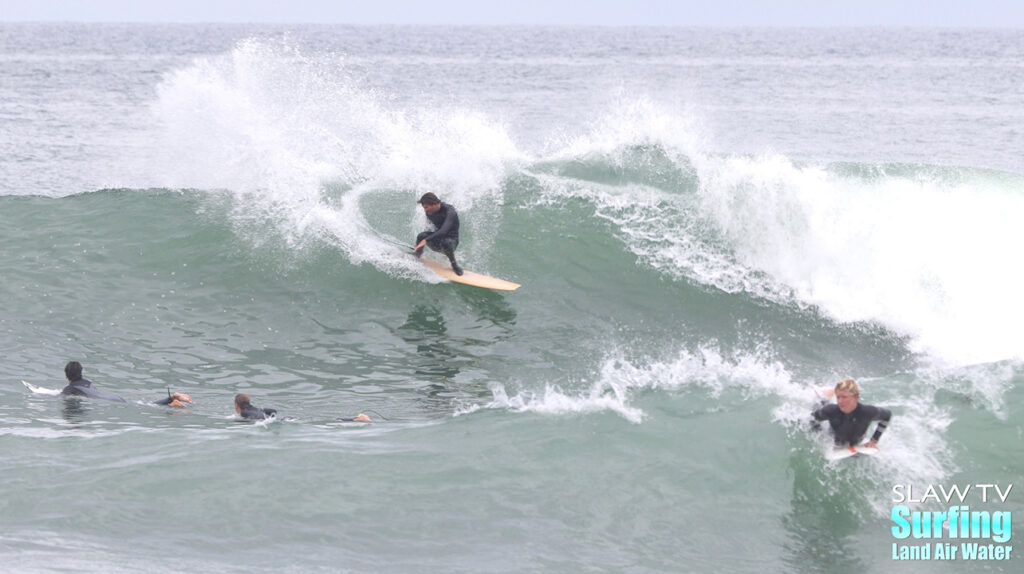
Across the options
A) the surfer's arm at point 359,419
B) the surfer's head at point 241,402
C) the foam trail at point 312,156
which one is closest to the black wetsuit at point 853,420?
the surfer's arm at point 359,419

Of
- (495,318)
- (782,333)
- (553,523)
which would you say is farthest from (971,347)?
(553,523)

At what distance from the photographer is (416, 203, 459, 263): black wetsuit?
48.1ft

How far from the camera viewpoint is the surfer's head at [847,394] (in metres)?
8.69

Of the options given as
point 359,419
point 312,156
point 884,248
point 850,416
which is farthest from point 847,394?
point 312,156

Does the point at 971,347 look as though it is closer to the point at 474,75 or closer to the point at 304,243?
the point at 304,243

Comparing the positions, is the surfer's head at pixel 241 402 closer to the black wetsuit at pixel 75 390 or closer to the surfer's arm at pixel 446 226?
the black wetsuit at pixel 75 390

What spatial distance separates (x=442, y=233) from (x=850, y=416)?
7.17 meters

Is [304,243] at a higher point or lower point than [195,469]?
higher

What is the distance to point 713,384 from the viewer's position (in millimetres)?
10898

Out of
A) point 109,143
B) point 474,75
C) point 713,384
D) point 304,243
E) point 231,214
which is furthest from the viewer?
point 474,75

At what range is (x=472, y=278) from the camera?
49.6 ft

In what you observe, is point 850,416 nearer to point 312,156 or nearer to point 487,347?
point 487,347

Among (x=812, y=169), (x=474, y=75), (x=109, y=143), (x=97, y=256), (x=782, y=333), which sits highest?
(x=474, y=75)

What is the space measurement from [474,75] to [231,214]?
45404 millimetres
